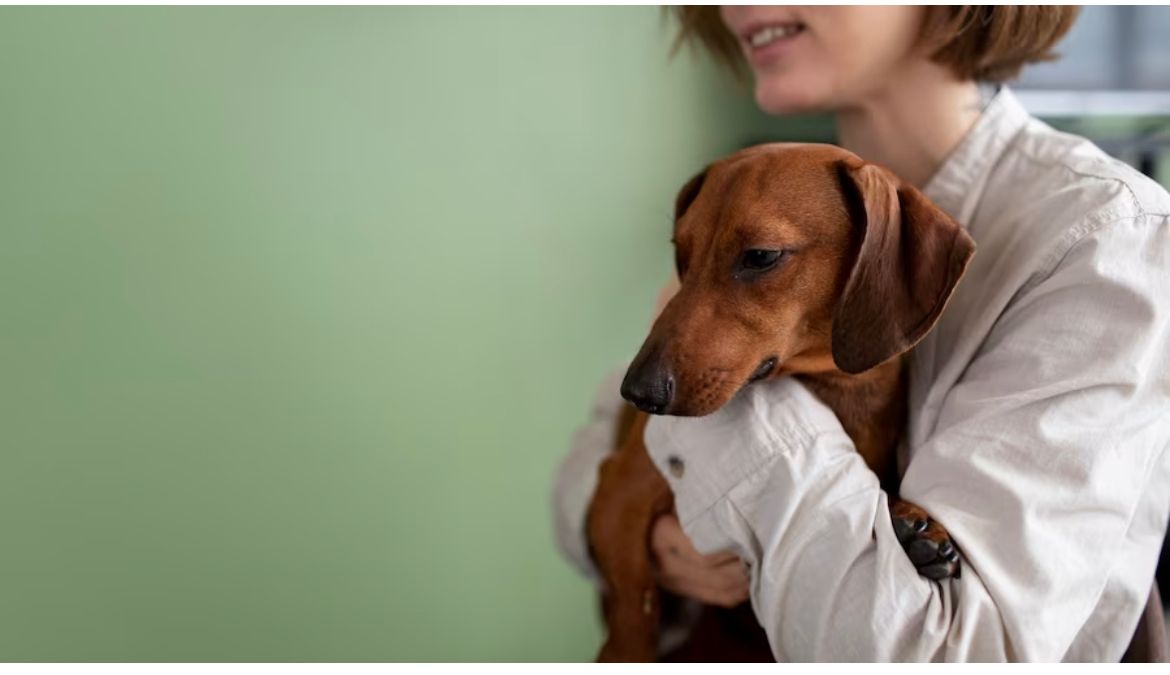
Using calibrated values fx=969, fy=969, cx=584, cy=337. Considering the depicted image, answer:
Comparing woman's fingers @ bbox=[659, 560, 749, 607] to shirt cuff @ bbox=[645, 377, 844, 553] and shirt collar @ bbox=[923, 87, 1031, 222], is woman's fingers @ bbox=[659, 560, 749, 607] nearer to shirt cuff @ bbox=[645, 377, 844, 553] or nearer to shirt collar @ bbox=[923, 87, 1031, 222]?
shirt cuff @ bbox=[645, 377, 844, 553]

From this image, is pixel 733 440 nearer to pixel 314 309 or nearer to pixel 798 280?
pixel 798 280

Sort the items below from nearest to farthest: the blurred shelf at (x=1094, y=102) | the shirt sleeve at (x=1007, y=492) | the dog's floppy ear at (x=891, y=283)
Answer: the shirt sleeve at (x=1007, y=492) < the dog's floppy ear at (x=891, y=283) < the blurred shelf at (x=1094, y=102)

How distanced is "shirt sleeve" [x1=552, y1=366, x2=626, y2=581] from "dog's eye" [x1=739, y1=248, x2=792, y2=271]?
385 mm

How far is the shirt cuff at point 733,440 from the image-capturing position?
42.4 inches

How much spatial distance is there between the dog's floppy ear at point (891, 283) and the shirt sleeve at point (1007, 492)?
0.09 metres

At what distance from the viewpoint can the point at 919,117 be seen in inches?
54.0

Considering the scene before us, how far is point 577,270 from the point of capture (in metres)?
2.27

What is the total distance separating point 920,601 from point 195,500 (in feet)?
3.84

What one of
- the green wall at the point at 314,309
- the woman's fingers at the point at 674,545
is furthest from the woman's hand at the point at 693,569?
the green wall at the point at 314,309

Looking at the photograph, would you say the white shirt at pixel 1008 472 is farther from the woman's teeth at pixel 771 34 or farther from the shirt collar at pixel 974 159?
the woman's teeth at pixel 771 34

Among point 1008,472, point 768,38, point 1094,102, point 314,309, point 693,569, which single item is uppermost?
point 768,38

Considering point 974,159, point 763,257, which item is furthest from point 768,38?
point 763,257

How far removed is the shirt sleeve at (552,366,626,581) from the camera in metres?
1.49

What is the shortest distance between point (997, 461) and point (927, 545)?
113 millimetres
